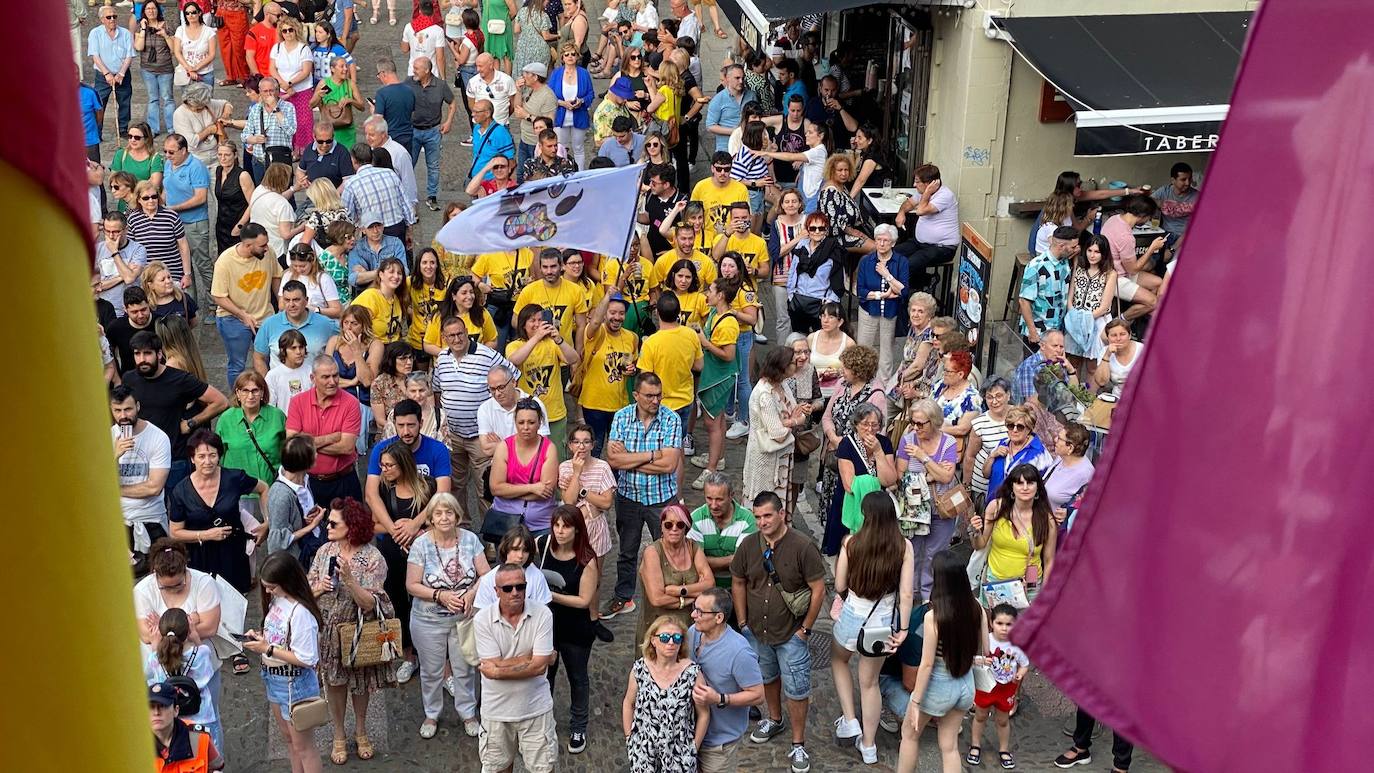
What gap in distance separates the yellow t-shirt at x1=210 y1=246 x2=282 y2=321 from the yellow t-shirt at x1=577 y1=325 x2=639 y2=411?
258 cm

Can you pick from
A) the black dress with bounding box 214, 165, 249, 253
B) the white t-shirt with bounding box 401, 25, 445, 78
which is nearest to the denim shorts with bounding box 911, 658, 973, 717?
the black dress with bounding box 214, 165, 249, 253

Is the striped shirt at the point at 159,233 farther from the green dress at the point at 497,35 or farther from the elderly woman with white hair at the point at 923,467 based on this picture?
the green dress at the point at 497,35

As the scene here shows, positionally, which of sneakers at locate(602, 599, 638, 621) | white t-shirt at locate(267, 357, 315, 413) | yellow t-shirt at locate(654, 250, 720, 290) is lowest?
sneakers at locate(602, 599, 638, 621)

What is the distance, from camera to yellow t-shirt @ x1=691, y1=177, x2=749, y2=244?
1335 cm

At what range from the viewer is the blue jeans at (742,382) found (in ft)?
39.8

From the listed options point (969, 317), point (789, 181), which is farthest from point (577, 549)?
point (789, 181)

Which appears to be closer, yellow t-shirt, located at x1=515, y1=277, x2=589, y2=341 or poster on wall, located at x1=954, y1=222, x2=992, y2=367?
yellow t-shirt, located at x1=515, y1=277, x2=589, y2=341

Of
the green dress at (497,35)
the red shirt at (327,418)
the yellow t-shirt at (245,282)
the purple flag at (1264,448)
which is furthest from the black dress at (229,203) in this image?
the purple flag at (1264,448)

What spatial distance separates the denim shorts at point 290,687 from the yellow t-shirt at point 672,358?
3338 mm

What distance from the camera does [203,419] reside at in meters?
10.2

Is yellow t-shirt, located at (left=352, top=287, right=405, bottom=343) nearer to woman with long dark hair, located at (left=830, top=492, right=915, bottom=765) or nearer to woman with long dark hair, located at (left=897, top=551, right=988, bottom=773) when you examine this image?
woman with long dark hair, located at (left=830, top=492, right=915, bottom=765)

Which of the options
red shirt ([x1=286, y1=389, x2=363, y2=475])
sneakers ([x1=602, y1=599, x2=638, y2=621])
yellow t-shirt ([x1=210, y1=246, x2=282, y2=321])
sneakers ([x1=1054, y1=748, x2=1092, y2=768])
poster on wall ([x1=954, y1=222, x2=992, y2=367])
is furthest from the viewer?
poster on wall ([x1=954, y1=222, x2=992, y2=367])

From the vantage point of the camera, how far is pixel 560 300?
11070 millimetres

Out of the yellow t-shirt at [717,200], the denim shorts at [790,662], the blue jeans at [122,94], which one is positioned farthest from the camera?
the blue jeans at [122,94]
